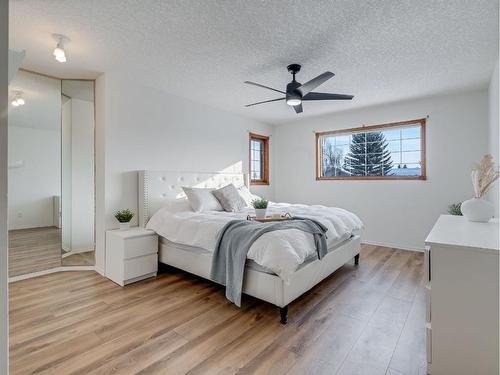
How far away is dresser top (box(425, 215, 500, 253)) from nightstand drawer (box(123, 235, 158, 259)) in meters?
2.79

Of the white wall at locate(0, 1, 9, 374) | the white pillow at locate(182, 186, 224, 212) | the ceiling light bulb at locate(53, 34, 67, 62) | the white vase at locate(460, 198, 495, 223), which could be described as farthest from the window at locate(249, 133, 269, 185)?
the white wall at locate(0, 1, 9, 374)

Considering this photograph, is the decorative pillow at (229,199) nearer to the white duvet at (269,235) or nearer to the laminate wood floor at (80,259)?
the white duvet at (269,235)

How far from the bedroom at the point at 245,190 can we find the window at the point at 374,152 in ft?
0.12

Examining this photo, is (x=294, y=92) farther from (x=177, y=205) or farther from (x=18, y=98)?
(x=18, y=98)

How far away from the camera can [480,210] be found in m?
2.02

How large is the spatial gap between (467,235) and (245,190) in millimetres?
3324

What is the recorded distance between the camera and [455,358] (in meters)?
1.44

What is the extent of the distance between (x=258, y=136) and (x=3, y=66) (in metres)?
4.92

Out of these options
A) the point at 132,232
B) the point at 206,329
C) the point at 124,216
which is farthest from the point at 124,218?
the point at 206,329

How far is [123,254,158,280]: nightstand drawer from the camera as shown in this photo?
9.57 ft

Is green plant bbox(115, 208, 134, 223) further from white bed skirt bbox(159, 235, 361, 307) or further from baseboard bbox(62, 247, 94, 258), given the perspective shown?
baseboard bbox(62, 247, 94, 258)

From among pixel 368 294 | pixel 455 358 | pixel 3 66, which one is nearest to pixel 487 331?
pixel 455 358

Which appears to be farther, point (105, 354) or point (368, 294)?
point (368, 294)

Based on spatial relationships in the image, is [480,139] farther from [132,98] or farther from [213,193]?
[132,98]
